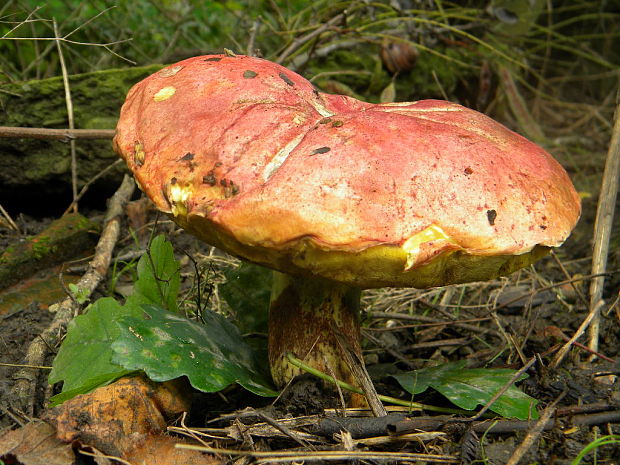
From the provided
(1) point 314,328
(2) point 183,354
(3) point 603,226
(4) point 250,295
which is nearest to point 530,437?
(1) point 314,328

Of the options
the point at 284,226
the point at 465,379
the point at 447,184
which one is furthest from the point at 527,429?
the point at 284,226

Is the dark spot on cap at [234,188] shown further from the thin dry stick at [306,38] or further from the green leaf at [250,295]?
the thin dry stick at [306,38]

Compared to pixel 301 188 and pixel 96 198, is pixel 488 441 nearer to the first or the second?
pixel 301 188

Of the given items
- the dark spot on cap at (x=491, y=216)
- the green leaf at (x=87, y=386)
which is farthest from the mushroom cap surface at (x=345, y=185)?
the green leaf at (x=87, y=386)

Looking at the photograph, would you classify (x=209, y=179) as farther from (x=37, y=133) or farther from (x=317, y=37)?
(x=317, y=37)

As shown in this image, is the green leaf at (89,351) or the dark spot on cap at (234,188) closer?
the dark spot on cap at (234,188)

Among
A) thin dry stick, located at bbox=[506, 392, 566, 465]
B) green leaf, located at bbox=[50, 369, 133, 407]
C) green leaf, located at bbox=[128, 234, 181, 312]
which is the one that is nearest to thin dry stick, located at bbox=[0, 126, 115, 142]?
green leaf, located at bbox=[128, 234, 181, 312]

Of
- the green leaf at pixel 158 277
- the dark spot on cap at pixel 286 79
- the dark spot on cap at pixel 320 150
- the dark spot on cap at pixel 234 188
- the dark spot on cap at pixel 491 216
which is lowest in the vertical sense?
the green leaf at pixel 158 277
